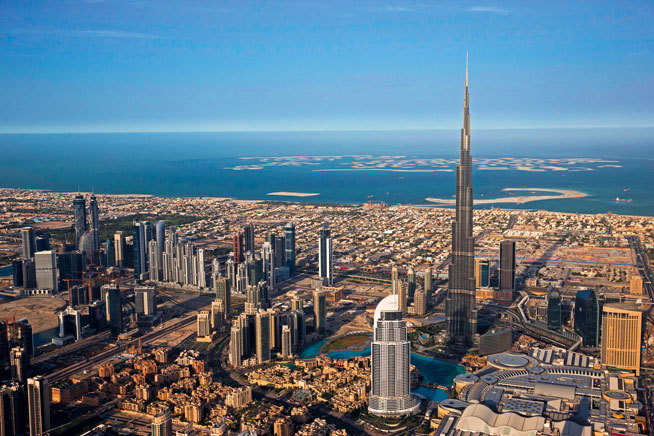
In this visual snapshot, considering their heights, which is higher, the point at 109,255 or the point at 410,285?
the point at 109,255

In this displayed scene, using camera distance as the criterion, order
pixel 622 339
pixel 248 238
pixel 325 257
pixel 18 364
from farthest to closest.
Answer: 1. pixel 248 238
2. pixel 325 257
3. pixel 622 339
4. pixel 18 364

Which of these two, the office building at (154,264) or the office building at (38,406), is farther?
the office building at (154,264)

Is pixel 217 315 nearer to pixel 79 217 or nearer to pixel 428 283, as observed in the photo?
pixel 428 283


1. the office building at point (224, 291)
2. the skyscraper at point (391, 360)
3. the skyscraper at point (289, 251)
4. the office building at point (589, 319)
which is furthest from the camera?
the skyscraper at point (289, 251)

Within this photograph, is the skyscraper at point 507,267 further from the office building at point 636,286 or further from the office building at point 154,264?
the office building at point 154,264

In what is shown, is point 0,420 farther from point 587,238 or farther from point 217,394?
point 587,238

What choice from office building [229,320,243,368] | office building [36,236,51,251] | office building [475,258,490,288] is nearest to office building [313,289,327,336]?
office building [229,320,243,368]

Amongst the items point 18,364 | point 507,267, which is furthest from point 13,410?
point 507,267

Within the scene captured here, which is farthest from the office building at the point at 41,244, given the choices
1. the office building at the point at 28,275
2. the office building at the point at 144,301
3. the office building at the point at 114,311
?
the office building at the point at 114,311

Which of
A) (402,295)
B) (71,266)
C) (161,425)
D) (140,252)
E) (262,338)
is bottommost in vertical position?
(161,425)
